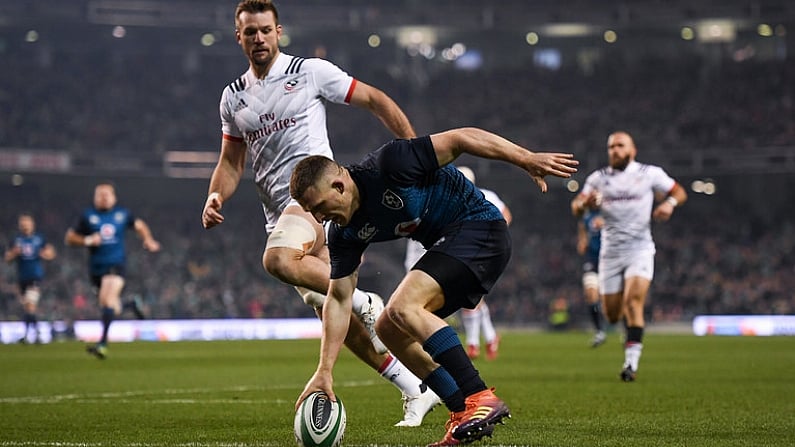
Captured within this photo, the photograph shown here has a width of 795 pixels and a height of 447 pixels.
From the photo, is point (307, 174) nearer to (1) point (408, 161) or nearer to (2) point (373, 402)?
(1) point (408, 161)

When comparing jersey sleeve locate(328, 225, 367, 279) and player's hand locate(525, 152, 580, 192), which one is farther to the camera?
jersey sleeve locate(328, 225, 367, 279)

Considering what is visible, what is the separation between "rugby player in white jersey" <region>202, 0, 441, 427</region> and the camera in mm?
7562

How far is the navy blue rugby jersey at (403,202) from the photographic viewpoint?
5844 mm

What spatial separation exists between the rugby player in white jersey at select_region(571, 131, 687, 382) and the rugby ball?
292 inches

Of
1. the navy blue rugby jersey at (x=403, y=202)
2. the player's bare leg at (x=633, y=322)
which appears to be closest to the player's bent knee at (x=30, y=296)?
the player's bare leg at (x=633, y=322)

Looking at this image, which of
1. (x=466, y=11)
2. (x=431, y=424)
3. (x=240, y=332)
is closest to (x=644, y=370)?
(x=431, y=424)

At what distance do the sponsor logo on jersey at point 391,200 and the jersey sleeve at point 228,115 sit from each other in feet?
8.39

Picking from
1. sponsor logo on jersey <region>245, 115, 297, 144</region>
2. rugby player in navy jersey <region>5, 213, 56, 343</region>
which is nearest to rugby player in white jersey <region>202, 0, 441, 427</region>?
sponsor logo on jersey <region>245, 115, 297, 144</region>

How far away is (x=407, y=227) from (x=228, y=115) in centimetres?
250

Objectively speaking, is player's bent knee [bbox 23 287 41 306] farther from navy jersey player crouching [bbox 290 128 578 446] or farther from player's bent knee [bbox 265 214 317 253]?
navy jersey player crouching [bbox 290 128 578 446]

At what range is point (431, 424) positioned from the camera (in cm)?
762

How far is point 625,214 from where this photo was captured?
1362 centimetres

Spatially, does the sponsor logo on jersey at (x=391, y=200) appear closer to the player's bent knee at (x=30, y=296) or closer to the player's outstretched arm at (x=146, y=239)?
the player's outstretched arm at (x=146, y=239)

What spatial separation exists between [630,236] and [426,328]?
799cm
